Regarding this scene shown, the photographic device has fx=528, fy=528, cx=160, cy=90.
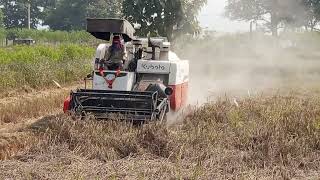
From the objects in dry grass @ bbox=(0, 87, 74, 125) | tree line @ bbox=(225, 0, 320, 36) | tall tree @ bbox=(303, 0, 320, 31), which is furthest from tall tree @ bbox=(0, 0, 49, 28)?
dry grass @ bbox=(0, 87, 74, 125)

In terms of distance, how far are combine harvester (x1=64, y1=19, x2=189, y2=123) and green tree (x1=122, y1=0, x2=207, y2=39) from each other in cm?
992

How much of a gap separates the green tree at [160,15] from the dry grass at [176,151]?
1289 centimetres

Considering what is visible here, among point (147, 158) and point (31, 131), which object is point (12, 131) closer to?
point (31, 131)

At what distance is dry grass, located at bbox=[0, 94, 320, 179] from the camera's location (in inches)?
228

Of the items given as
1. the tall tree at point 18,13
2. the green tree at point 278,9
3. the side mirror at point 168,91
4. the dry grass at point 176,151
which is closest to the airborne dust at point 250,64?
the green tree at point 278,9

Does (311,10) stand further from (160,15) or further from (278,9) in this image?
(160,15)

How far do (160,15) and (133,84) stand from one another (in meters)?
11.7

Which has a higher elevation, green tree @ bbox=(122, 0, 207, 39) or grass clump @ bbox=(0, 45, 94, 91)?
green tree @ bbox=(122, 0, 207, 39)

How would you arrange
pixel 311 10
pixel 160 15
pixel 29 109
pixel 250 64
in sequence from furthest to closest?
1. pixel 311 10
2. pixel 250 64
3. pixel 160 15
4. pixel 29 109

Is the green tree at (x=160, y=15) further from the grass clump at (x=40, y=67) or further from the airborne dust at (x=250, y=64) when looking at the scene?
the grass clump at (x=40, y=67)

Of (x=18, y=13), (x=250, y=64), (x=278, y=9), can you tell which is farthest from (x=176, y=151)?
(x=18, y=13)

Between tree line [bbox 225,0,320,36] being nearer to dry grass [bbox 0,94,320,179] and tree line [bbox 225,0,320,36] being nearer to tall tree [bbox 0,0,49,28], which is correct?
dry grass [bbox 0,94,320,179]

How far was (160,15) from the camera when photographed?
69.8 ft

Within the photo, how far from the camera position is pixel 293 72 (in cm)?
2248
